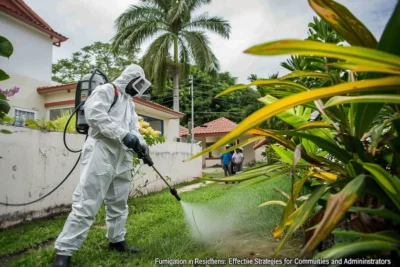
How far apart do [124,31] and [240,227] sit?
14134 millimetres

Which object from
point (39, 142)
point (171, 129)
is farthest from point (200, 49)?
point (39, 142)

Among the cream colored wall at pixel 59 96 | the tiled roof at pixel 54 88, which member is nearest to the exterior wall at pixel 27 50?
the tiled roof at pixel 54 88

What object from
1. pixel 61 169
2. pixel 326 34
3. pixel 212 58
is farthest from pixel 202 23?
pixel 326 34

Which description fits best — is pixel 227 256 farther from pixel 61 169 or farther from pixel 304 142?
pixel 61 169

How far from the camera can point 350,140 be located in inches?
40.6

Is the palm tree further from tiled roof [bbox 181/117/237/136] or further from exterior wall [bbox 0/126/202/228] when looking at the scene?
exterior wall [bbox 0/126/202/228]

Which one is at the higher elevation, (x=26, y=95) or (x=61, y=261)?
(x=26, y=95)

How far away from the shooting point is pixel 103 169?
233 cm

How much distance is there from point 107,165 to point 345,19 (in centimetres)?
203

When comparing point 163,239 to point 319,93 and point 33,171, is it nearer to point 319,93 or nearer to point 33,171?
point 33,171

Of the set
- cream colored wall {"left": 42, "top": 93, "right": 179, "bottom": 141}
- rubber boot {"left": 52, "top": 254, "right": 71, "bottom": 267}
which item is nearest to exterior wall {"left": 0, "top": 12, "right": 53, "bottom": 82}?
cream colored wall {"left": 42, "top": 93, "right": 179, "bottom": 141}

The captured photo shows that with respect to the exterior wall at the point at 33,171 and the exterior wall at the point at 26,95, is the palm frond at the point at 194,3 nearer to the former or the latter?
the exterior wall at the point at 26,95

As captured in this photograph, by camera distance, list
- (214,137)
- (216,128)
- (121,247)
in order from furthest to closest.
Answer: (214,137) → (216,128) → (121,247)

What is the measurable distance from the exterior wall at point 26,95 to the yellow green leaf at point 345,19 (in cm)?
854
